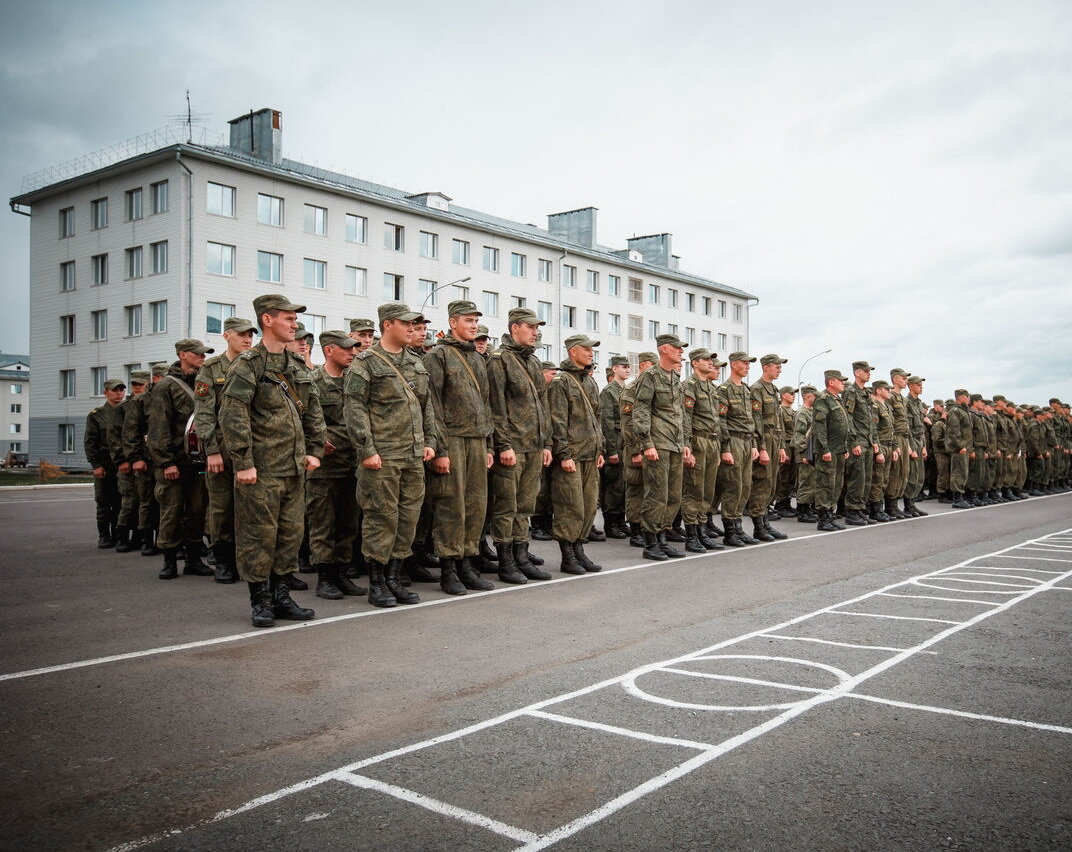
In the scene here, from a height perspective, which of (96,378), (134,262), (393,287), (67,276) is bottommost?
(96,378)

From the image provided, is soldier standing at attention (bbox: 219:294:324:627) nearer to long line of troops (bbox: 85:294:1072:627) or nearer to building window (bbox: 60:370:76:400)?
long line of troops (bbox: 85:294:1072:627)

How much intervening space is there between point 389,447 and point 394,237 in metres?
39.2

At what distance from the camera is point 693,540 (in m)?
11.1

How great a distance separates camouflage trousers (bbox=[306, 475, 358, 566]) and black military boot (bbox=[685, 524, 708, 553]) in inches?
177

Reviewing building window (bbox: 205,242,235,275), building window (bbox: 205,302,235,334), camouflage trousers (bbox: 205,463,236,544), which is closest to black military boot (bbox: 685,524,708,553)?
camouflage trousers (bbox: 205,463,236,544)

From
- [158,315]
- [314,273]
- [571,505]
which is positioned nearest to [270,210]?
[314,273]

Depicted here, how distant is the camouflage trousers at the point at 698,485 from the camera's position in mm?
11078

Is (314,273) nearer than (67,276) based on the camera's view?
Yes

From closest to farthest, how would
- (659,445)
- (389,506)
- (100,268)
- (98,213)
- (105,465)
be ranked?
(389,506) → (659,445) → (105,465) → (98,213) → (100,268)

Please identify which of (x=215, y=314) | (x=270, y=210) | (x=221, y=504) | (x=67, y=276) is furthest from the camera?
(x=67, y=276)

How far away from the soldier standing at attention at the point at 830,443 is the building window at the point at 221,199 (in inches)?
1212

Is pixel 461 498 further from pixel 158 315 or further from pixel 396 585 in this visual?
pixel 158 315

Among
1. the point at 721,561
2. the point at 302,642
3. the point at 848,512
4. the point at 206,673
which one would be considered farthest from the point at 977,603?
the point at 848,512

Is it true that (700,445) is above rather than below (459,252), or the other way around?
below
